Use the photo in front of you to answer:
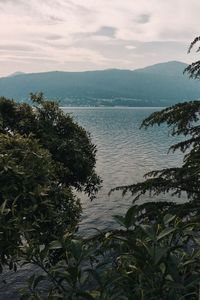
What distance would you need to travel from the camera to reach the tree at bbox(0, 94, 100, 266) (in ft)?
32.2

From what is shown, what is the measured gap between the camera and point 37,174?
12.0m

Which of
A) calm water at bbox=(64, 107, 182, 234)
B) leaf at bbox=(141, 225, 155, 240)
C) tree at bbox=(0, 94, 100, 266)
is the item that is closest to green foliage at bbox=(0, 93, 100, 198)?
tree at bbox=(0, 94, 100, 266)

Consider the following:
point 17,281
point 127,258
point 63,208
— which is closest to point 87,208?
point 17,281

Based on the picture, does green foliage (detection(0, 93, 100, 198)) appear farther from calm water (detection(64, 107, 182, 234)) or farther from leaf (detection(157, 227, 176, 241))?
leaf (detection(157, 227, 176, 241))

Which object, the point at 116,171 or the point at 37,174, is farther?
the point at 116,171

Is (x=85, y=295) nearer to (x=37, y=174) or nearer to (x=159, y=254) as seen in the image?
(x=159, y=254)

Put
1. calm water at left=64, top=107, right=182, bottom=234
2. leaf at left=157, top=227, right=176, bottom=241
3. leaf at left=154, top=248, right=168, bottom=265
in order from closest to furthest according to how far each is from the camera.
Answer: leaf at left=154, top=248, right=168, bottom=265, leaf at left=157, top=227, right=176, bottom=241, calm water at left=64, top=107, right=182, bottom=234

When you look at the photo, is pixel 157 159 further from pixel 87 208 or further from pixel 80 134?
pixel 80 134

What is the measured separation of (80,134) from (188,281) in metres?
21.1

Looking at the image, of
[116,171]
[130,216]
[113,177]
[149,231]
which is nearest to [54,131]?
[130,216]

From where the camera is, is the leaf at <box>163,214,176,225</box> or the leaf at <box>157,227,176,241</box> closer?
the leaf at <box>157,227,176,241</box>

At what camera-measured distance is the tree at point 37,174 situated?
9820mm

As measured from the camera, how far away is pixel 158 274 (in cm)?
401

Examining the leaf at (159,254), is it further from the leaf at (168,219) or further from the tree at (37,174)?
the tree at (37,174)
